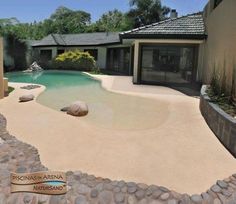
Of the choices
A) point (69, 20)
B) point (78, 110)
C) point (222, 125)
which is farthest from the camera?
point (69, 20)

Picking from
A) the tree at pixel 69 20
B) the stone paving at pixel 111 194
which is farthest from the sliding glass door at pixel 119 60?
the tree at pixel 69 20

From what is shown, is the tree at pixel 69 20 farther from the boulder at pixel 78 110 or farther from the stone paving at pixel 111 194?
the stone paving at pixel 111 194

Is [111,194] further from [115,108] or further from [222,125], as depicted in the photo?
[115,108]

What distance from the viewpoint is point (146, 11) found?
4200cm

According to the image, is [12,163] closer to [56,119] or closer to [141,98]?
[56,119]

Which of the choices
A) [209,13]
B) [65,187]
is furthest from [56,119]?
[209,13]

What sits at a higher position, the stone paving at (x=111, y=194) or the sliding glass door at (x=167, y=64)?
the sliding glass door at (x=167, y=64)

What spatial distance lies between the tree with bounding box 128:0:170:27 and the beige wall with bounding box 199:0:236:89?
1036 inches

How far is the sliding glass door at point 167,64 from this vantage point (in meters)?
17.4

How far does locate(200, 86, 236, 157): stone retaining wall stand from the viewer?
5.86 metres

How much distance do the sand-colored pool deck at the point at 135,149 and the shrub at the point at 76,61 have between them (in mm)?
19591

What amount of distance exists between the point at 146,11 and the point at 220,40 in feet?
104

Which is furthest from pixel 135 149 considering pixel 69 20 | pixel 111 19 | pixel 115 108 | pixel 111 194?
pixel 69 20

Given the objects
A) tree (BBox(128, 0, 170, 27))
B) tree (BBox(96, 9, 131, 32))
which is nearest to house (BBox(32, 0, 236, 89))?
tree (BBox(128, 0, 170, 27))
